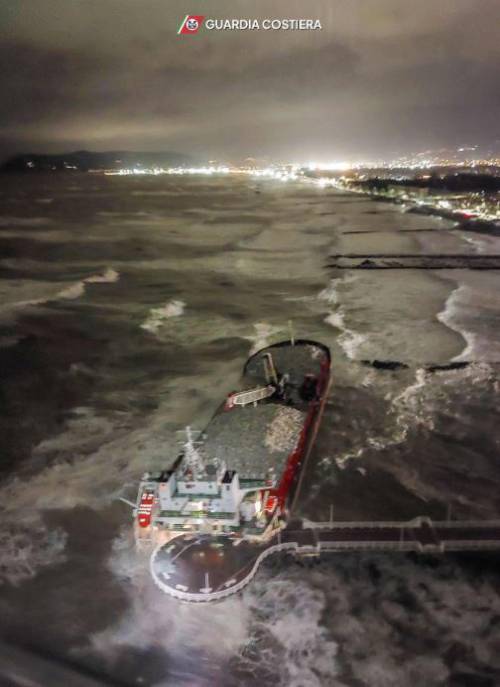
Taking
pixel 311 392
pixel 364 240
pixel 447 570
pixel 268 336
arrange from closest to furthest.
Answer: pixel 447 570
pixel 311 392
pixel 268 336
pixel 364 240

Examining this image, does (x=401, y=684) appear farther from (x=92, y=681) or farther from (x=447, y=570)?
(x=92, y=681)

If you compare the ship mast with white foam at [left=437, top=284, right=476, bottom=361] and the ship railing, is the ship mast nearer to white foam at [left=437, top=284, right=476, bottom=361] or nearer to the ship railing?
the ship railing

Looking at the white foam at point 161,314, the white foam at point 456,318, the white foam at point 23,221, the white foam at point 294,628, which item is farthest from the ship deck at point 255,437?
the white foam at point 23,221

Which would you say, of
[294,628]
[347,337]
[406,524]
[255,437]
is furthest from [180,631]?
[347,337]

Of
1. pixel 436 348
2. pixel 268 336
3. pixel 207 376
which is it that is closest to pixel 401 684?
pixel 207 376

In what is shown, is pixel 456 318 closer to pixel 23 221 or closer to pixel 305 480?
pixel 305 480

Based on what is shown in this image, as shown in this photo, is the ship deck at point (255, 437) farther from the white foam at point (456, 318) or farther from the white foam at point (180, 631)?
the white foam at point (456, 318)

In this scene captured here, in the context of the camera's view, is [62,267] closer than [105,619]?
No
